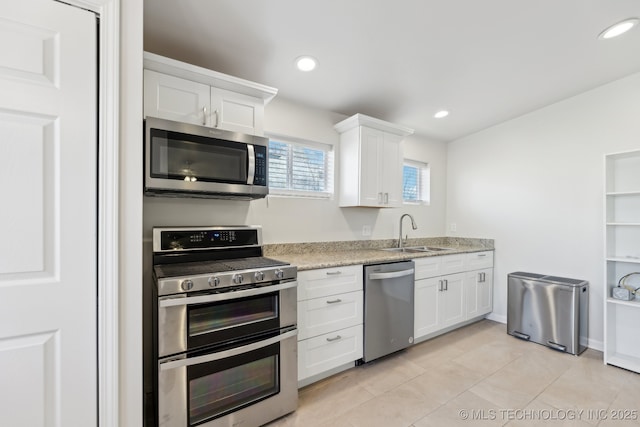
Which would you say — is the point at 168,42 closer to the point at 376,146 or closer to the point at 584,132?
the point at 376,146

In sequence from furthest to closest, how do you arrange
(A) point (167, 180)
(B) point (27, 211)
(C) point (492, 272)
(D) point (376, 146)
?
(C) point (492, 272) → (D) point (376, 146) → (A) point (167, 180) → (B) point (27, 211)

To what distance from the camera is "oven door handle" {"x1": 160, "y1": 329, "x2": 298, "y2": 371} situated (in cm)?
142

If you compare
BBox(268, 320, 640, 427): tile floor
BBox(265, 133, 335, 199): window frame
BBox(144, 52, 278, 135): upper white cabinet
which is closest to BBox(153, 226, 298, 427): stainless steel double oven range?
BBox(268, 320, 640, 427): tile floor

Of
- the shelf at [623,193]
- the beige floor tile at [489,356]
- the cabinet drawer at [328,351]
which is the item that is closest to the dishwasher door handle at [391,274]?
the cabinet drawer at [328,351]

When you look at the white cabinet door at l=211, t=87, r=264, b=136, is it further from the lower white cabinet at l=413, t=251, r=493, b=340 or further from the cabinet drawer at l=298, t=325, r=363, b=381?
the lower white cabinet at l=413, t=251, r=493, b=340

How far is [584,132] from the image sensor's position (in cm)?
300

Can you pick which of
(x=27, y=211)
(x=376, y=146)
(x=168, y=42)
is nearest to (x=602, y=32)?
(x=376, y=146)

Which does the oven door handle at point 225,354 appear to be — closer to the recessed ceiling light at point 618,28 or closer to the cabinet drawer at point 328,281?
the cabinet drawer at point 328,281

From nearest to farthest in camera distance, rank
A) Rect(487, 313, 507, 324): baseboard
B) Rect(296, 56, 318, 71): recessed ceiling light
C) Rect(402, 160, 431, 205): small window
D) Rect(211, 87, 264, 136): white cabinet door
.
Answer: Rect(211, 87, 264, 136): white cabinet door → Rect(296, 56, 318, 71): recessed ceiling light → Rect(487, 313, 507, 324): baseboard → Rect(402, 160, 431, 205): small window

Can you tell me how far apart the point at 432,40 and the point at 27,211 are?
8.30 feet

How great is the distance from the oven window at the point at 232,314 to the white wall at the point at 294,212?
0.82m

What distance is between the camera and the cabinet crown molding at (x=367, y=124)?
277 centimetres

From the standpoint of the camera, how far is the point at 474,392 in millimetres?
2104

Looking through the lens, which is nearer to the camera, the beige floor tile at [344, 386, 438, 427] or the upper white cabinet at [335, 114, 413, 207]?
the beige floor tile at [344, 386, 438, 427]
